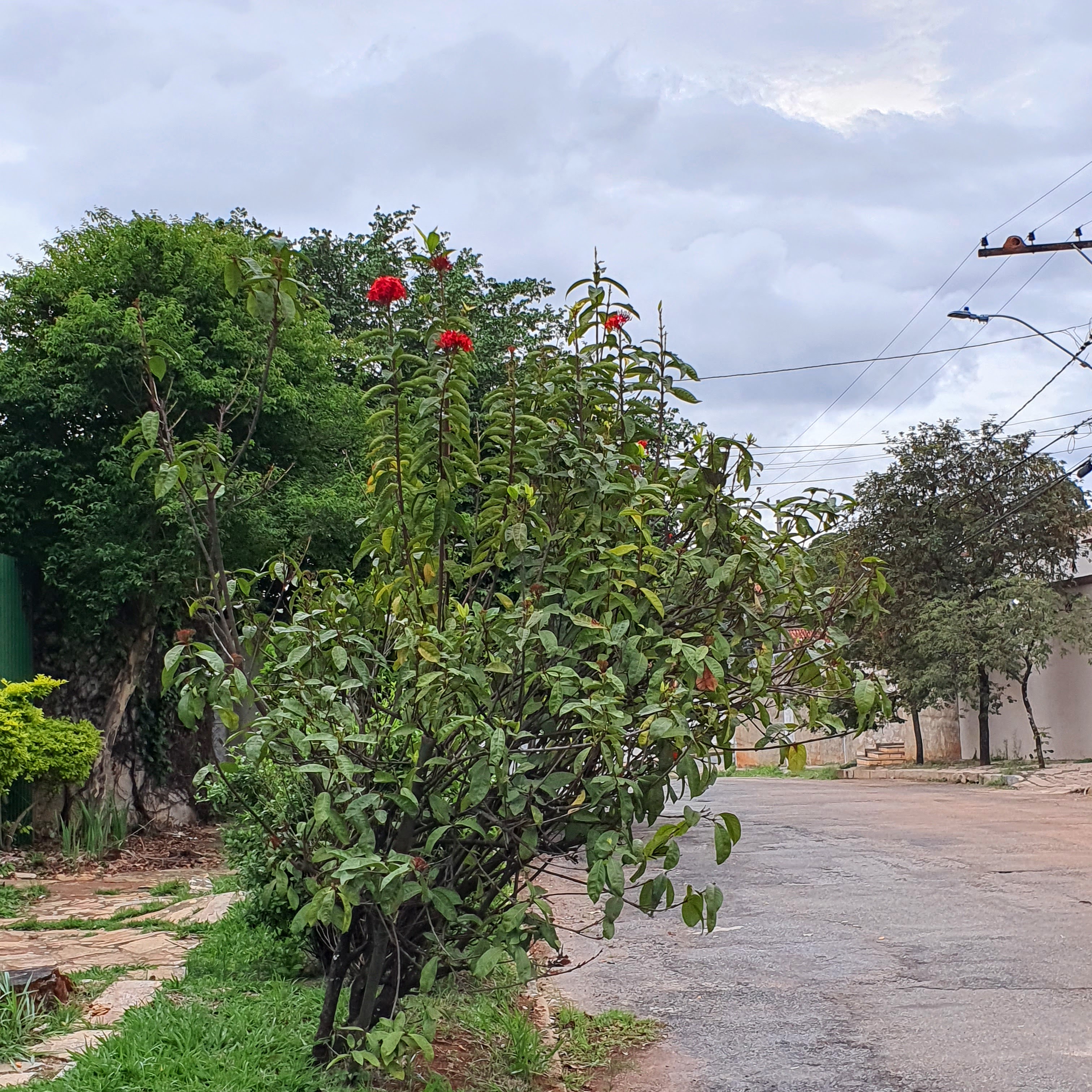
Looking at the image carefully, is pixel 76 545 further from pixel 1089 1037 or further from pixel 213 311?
pixel 1089 1037

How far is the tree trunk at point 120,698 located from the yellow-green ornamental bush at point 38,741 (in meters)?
0.98

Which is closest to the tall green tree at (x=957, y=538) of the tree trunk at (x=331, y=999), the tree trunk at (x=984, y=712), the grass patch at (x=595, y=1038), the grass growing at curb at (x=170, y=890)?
the tree trunk at (x=984, y=712)

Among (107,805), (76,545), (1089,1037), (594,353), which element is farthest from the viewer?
(107,805)

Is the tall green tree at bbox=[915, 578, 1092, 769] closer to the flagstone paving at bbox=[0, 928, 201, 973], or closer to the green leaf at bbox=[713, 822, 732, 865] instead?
the flagstone paving at bbox=[0, 928, 201, 973]

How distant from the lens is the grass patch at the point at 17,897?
8797 millimetres

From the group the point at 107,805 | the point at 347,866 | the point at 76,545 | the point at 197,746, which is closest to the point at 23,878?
the point at 107,805

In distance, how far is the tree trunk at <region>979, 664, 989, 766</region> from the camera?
77.8 ft

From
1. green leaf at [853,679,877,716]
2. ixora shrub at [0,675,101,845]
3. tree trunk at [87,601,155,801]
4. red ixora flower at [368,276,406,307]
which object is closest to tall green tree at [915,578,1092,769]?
tree trunk at [87,601,155,801]

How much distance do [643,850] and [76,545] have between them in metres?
9.64

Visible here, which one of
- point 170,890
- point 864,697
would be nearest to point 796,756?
point 864,697

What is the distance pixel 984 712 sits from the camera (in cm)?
2408

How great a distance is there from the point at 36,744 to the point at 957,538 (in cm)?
1923

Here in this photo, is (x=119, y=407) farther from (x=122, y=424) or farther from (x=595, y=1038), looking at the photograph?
(x=595, y=1038)

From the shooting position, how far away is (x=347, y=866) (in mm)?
3049
